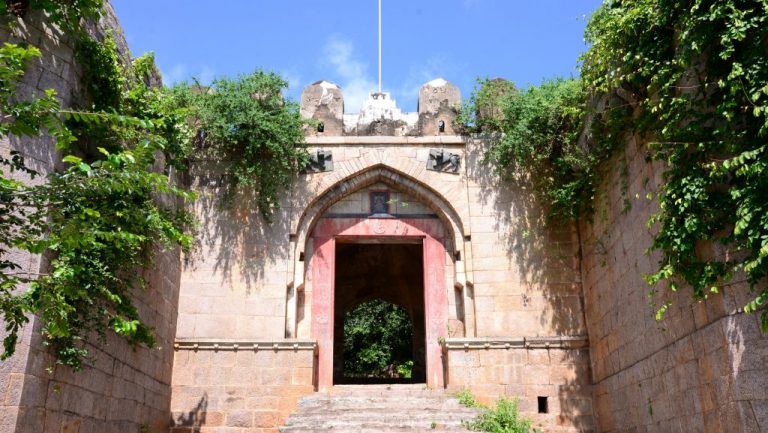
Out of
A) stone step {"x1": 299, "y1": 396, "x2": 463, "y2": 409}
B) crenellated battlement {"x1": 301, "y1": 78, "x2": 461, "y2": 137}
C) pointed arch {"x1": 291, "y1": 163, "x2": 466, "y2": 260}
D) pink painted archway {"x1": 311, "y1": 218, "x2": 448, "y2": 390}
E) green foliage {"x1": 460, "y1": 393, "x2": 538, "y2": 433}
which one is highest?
crenellated battlement {"x1": 301, "y1": 78, "x2": 461, "y2": 137}

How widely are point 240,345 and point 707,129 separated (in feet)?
21.6

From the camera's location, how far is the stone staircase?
7.98 meters

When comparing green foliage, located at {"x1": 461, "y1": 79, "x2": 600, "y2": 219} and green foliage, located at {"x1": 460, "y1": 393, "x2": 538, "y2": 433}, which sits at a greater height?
green foliage, located at {"x1": 461, "y1": 79, "x2": 600, "y2": 219}

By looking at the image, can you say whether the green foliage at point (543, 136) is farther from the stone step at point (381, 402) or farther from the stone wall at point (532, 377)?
the stone step at point (381, 402)

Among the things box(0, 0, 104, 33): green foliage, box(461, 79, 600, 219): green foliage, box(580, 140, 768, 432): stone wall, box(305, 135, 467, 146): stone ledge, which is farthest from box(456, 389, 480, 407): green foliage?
box(0, 0, 104, 33): green foliage

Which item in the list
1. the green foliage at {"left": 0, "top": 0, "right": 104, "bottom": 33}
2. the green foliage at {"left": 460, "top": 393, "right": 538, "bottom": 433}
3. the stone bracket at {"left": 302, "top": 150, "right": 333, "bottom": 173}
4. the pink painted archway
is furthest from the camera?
the stone bracket at {"left": 302, "top": 150, "right": 333, "bottom": 173}

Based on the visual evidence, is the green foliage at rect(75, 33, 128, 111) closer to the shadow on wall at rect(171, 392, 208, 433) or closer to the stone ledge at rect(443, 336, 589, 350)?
the shadow on wall at rect(171, 392, 208, 433)

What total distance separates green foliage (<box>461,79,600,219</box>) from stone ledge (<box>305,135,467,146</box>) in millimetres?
378

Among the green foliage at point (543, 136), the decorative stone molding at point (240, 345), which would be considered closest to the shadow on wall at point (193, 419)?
the decorative stone molding at point (240, 345)

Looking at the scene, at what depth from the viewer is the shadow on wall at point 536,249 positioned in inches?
391

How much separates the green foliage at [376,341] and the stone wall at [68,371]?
13406 millimetres

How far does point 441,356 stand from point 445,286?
1.08 metres

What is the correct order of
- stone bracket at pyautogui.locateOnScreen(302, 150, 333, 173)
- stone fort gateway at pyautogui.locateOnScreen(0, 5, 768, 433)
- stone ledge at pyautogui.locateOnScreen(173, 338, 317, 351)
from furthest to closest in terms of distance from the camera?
stone bracket at pyautogui.locateOnScreen(302, 150, 333, 173), stone ledge at pyautogui.locateOnScreen(173, 338, 317, 351), stone fort gateway at pyautogui.locateOnScreen(0, 5, 768, 433)

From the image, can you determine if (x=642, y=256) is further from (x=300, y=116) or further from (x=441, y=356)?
(x=300, y=116)
